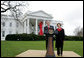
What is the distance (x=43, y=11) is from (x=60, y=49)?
4301 cm

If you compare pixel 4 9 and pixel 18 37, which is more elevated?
pixel 4 9

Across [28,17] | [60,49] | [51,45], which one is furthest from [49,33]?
[28,17]

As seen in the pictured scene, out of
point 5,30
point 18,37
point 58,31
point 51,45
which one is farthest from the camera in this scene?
point 5,30

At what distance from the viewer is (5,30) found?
54656mm

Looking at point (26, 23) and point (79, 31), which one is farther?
point (79, 31)

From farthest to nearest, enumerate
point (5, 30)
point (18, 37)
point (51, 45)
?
point (5, 30) → point (18, 37) → point (51, 45)

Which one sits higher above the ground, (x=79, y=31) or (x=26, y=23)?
(x=26, y=23)

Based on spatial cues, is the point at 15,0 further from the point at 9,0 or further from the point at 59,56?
the point at 59,56

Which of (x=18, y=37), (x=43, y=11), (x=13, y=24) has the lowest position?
(x=18, y=37)

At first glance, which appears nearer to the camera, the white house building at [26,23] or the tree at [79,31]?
the white house building at [26,23]

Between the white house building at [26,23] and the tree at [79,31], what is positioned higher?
the white house building at [26,23]

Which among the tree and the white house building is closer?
the white house building

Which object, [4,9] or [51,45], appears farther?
[4,9]

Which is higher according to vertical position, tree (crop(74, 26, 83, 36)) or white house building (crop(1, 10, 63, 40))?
white house building (crop(1, 10, 63, 40))
